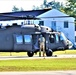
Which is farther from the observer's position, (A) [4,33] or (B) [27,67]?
(A) [4,33]

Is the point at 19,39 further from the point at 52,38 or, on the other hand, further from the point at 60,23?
the point at 60,23

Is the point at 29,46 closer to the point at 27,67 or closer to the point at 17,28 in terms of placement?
the point at 17,28

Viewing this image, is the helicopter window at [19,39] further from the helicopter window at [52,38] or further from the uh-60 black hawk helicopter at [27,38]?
the helicopter window at [52,38]

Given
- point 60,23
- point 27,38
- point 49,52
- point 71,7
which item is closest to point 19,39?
point 27,38

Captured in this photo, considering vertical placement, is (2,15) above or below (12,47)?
above

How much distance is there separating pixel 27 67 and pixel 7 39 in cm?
1122

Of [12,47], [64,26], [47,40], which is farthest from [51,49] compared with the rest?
[64,26]

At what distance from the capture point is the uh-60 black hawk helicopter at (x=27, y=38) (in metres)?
32.4

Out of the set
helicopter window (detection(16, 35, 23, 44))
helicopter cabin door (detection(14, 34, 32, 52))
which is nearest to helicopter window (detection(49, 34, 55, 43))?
helicopter cabin door (detection(14, 34, 32, 52))

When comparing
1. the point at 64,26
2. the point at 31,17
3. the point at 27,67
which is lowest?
the point at 64,26

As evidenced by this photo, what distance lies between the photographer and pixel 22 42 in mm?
32969

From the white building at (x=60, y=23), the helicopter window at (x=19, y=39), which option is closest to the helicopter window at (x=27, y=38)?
the helicopter window at (x=19, y=39)

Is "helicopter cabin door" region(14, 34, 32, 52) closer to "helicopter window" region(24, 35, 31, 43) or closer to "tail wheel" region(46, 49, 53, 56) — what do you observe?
"helicopter window" region(24, 35, 31, 43)

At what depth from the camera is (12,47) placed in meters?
32.7
